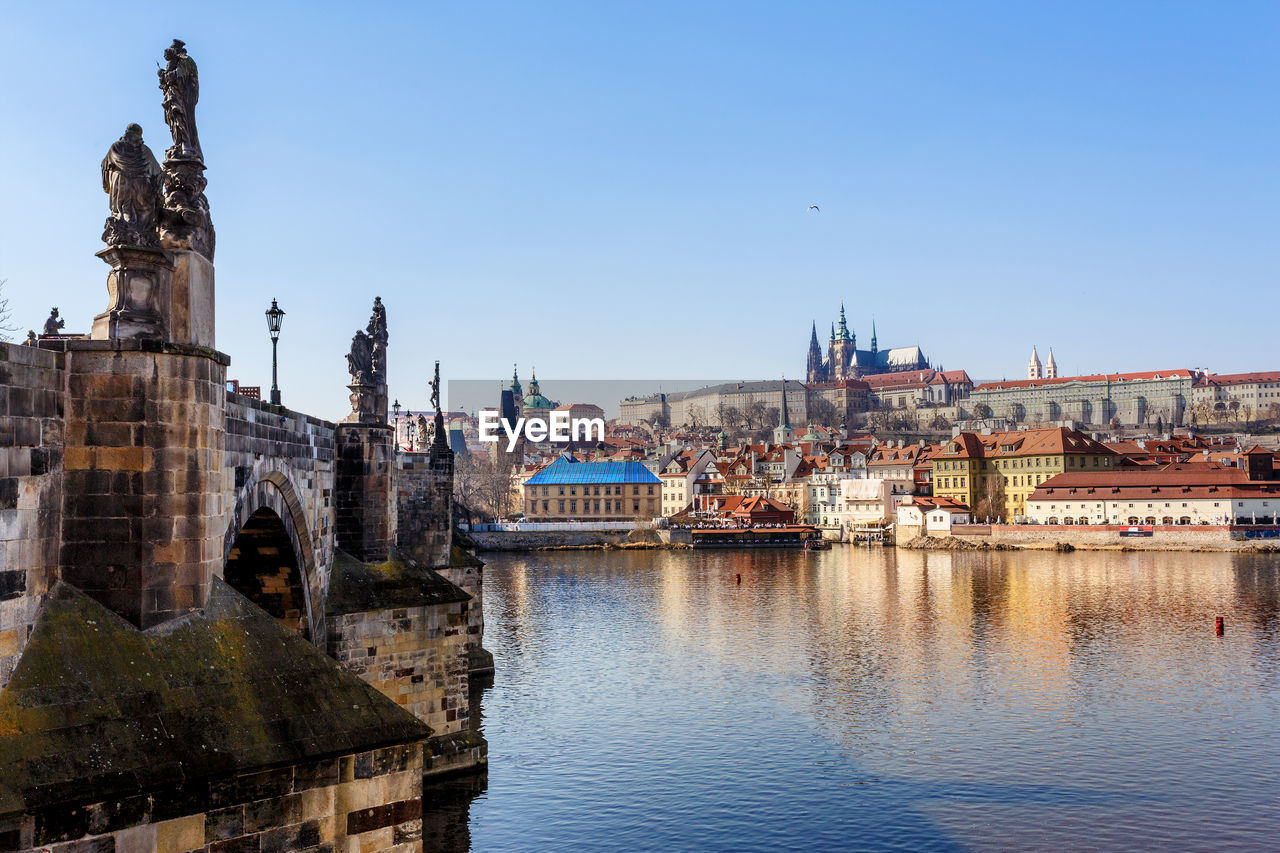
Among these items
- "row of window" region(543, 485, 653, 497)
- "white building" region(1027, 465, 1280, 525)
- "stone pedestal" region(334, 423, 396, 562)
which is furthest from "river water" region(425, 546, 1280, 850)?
"row of window" region(543, 485, 653, 497)

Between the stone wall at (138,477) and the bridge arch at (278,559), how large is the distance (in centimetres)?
513

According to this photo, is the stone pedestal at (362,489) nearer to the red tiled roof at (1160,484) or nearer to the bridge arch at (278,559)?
the bridge arch at (278,559)

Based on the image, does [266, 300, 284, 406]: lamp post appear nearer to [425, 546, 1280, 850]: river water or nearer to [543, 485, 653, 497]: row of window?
[425, 546, 1280, 850]: river water

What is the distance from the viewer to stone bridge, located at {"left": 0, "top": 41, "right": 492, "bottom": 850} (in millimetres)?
10102

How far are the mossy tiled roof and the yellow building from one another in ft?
424

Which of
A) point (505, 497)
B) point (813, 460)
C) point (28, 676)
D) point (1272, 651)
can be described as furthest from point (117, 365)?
point (505, 497)

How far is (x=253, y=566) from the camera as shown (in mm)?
19562

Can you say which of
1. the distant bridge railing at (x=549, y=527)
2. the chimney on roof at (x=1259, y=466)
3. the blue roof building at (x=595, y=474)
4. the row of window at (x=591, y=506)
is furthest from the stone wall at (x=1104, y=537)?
the blue roof building at (x=595, y=474)

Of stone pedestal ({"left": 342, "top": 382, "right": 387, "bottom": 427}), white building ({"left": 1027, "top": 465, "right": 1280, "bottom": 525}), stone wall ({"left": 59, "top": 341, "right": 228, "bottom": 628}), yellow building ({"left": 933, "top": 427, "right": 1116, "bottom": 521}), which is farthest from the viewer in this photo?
yellow building ({"left": 933, "top": 427, "right": 1116, "bottom": 521})

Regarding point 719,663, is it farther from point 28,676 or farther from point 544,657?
point 28,676

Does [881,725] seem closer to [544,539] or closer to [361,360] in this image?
[361,360]

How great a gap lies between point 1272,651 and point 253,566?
146ft

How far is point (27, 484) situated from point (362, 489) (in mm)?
14487

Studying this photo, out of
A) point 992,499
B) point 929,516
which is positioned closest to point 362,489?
point 929,516
